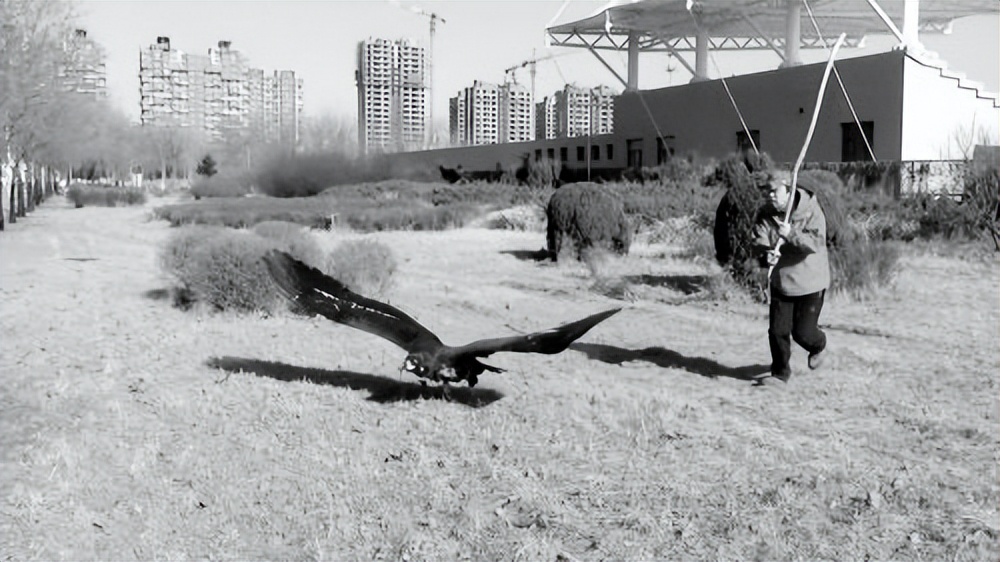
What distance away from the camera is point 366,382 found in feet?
26.6

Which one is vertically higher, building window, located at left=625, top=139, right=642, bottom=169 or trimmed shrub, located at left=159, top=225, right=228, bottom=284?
building window, located at left=625, top=139, right=642, bottom=169

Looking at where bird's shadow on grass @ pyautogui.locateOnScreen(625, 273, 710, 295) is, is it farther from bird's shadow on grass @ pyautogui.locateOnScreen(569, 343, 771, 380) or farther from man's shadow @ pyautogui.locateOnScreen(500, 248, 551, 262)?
bird's shadow on grass @ pyautogui.locateOnScreen(569, 343, 771, 380)

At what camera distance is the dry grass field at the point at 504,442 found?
15.5 feet

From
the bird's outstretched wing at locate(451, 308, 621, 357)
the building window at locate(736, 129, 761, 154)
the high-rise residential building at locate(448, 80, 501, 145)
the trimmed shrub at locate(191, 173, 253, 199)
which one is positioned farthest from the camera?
the high-rise residential building at locate(448, 80, 501, 145)

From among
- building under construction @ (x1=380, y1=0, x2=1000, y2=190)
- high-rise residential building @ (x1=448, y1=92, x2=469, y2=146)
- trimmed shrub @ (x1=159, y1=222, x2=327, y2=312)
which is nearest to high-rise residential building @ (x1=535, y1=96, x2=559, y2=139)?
high-rise residential building @ (x1=448, y1=92, x2=469, y2=146)

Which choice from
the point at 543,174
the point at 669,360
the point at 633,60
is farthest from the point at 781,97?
the point at 669,360

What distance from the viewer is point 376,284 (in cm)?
1315

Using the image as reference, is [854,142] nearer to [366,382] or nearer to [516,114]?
[366,382]

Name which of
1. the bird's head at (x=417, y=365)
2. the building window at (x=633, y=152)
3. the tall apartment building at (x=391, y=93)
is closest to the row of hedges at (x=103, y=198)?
the building window at (x=633, y=152)

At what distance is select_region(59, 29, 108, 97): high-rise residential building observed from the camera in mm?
36188

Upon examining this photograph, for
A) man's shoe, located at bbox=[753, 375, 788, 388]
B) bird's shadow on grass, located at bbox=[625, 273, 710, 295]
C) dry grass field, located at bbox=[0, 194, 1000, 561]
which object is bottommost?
dry grass field, located at bbox=[0, 194, 1000, 561]

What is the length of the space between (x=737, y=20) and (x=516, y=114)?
59513mm

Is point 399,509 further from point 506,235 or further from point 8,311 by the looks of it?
point 506,235

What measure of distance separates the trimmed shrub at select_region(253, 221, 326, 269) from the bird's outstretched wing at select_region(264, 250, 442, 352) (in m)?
5.53
